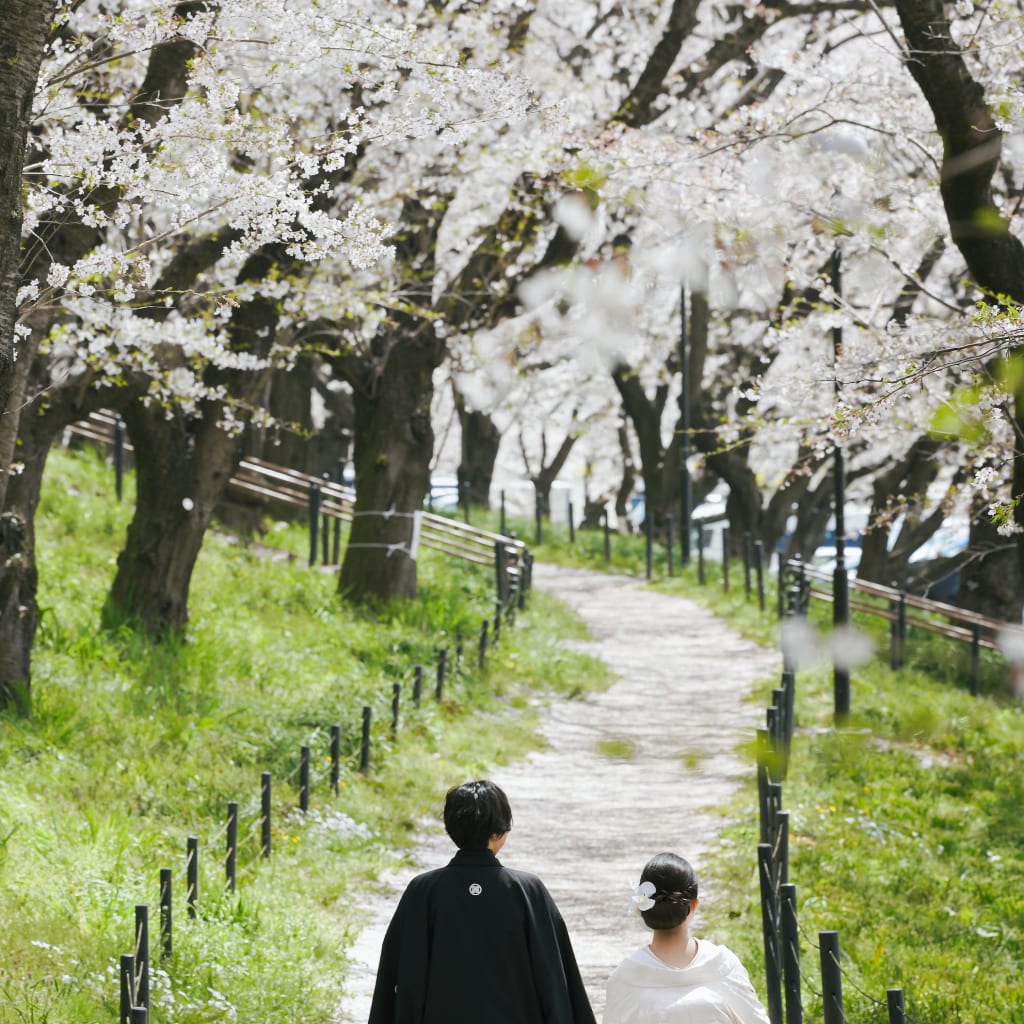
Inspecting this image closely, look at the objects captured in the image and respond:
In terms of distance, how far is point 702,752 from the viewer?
1238 centimetres

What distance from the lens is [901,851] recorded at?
29.9 ft

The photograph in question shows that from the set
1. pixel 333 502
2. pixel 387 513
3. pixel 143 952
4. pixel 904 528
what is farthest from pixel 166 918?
pixel 904 528

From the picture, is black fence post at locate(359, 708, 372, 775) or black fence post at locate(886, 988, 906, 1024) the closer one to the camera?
black fence post at locate(886, 988, 906, 1024)

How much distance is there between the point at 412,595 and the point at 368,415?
2194mm

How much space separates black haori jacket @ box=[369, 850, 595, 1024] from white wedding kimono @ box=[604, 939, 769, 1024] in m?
0.19

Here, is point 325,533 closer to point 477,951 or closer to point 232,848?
point 232,848

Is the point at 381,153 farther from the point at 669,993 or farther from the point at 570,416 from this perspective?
the point at 570,416

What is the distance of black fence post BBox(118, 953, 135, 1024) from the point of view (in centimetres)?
506

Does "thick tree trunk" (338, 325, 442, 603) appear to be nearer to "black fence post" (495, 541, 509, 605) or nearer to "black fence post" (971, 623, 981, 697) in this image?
"black fence post" (495, 541, 509, 605)

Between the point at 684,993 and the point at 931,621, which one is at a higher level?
the point at 931,621

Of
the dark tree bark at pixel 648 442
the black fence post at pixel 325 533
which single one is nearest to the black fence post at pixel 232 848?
the black fence post at pixel 325 533

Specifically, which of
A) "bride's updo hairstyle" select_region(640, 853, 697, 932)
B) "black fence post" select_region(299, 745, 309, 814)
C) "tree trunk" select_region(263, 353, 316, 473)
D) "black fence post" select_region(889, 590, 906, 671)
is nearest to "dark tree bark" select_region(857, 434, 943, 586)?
"black fence post" select_region(889, 590, 906, 671)

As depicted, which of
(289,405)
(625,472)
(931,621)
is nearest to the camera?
(931,621)

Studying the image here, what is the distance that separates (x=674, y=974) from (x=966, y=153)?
4.89 m
